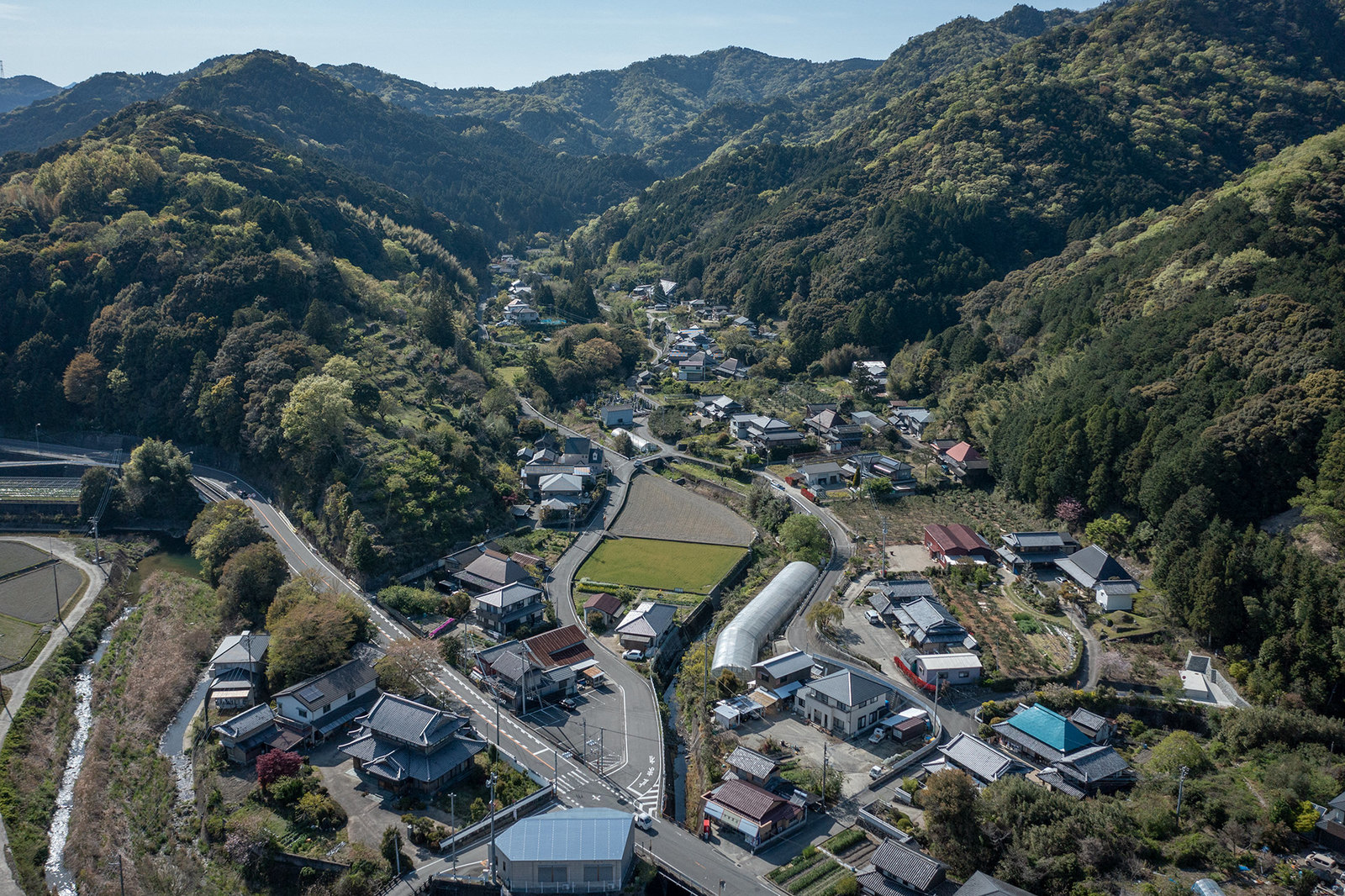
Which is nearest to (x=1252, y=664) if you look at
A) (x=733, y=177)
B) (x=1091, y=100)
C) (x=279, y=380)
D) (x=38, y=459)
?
(x=279, y=380)

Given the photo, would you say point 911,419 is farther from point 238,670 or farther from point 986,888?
point 238,670

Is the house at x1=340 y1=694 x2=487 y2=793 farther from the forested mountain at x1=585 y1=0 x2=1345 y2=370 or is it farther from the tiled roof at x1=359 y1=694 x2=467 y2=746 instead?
the forested mountain at x1=585 y1=0 x2=1345 y2=370

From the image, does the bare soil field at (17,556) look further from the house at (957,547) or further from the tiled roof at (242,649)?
the house at (957,547)

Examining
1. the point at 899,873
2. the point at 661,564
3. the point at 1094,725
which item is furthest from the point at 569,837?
the point at 661,564

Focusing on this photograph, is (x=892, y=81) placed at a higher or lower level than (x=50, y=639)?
higher

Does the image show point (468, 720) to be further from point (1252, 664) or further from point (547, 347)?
point (547, 347)

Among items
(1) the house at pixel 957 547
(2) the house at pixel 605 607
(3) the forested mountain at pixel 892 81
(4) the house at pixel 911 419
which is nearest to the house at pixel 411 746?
(2) the house at pixel 605 607
